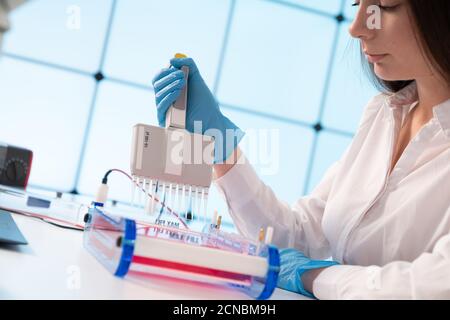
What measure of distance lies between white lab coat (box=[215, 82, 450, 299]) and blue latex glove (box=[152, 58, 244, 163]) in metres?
0.07

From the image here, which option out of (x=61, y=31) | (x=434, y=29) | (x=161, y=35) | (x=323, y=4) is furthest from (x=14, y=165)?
(x=323, y=4)

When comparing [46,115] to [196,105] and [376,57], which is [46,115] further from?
[376,57]

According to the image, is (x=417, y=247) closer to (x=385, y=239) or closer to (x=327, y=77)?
(x=385, y=239)

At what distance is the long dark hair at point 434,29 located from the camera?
89cm

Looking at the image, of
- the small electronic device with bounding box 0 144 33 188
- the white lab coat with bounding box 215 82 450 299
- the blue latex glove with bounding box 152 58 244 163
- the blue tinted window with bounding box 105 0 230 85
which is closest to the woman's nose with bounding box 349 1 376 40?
the white lab coat with bounding box 215 82 450 299

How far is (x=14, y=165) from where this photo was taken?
178 cm

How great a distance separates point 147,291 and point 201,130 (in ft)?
1.92

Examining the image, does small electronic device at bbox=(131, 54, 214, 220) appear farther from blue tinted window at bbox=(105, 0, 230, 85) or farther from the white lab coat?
blue tinted window at bbox=(105, 0, 230, 85)

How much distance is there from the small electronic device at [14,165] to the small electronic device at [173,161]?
102 centimetres

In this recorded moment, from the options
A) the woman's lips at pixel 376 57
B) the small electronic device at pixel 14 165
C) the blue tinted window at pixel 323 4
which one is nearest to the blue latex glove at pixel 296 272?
the woman's lips at pixel 376 57

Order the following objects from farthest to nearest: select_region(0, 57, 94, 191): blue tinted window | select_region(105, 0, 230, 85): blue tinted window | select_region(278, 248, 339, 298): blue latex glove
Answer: select_region(105, 0, 230, 85): blue tinted window, select_region(0, 57, 94, 191): blue tinted window, select_region(278, 248, 339, 298): blue latex glove

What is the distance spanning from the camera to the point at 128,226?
1.95 ft

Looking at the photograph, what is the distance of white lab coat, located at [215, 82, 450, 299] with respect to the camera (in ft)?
2.27
